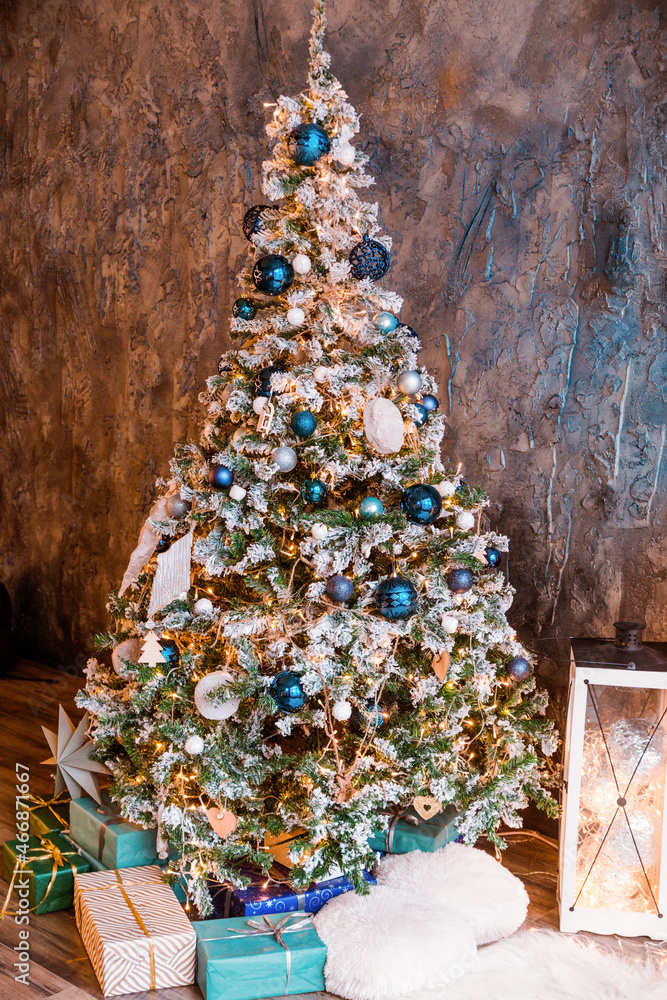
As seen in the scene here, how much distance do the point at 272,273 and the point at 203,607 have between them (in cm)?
78

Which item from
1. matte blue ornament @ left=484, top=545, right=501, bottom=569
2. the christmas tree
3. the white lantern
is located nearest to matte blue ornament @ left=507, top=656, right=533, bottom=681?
the christmas tree

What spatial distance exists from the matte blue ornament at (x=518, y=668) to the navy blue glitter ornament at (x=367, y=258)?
1011 millimetres

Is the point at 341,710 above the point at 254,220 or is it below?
below

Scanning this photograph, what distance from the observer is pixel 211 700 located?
177 centimetres

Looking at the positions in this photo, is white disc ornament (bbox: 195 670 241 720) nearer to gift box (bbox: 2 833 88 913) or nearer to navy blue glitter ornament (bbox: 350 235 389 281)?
gift box (bbox: 2 833 88 913)

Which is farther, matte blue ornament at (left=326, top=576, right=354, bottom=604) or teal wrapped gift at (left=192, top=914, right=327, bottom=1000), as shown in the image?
matte blue ornament at (left=326, top=576, right=354, bottom=604)

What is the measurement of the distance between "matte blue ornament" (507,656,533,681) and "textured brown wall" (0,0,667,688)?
38cm

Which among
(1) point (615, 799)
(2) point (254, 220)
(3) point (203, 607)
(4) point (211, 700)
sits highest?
(2) point (254, 220)

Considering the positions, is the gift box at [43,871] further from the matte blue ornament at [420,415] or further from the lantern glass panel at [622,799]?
the matte blue ornament at [420,415]

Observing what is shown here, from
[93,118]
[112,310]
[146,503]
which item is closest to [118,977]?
[146,503]

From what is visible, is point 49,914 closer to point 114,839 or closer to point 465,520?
point 114,839

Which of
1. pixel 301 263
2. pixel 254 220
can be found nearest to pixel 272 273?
pixel 301 263

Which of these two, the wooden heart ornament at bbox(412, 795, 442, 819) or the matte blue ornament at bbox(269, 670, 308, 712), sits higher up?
the matte blue ornament at bbox(269, 670, 308, 712)

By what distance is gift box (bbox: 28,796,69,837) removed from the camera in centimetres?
209
